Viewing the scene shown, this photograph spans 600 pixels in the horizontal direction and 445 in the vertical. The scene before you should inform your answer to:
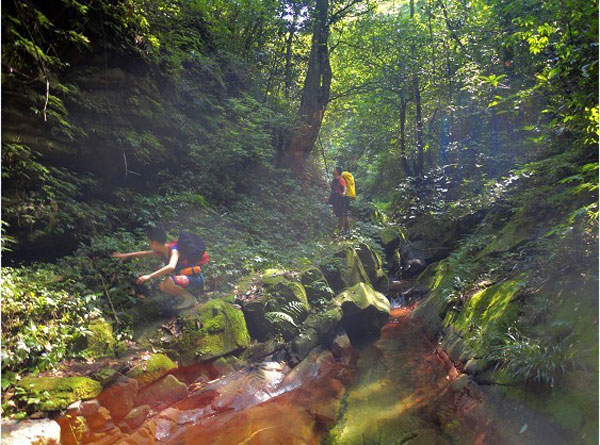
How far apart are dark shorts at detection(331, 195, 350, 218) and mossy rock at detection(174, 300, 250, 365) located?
6.88 m

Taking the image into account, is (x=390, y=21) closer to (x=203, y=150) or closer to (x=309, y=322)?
(x=203, y=150)

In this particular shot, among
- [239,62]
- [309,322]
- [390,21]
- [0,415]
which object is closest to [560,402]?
[309,322]

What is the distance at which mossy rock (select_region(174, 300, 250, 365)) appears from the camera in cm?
595

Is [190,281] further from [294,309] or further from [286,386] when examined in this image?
[286,386]

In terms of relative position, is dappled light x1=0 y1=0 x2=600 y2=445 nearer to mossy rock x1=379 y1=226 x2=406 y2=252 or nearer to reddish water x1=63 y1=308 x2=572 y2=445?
reddish water x1=63 y1=308 x2=572 y2=445

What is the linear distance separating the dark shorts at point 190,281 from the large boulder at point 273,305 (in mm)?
887

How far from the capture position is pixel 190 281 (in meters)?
6.61

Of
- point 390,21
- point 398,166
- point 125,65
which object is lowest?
point 125,65

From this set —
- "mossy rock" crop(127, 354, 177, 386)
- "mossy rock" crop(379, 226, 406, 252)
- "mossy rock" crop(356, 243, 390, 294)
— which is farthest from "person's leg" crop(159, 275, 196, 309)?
"mossy rock" crop(379, 226, 406, 252)

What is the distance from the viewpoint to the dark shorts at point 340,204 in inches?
502

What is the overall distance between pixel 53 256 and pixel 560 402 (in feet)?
25.5

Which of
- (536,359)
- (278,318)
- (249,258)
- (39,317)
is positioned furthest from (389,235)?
(39,317)

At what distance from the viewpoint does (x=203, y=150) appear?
11266 millimetres

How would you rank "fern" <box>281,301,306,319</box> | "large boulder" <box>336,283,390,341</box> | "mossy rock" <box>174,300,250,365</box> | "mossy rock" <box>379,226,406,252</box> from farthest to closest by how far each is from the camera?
"mossy rock" <box>379,226,406,252</box>
"large boulder" <box>336,283,390,341</box>
"fern" <box>281,301,306,319</box>
"mossy rock" <box>174,300,250,365</box>
